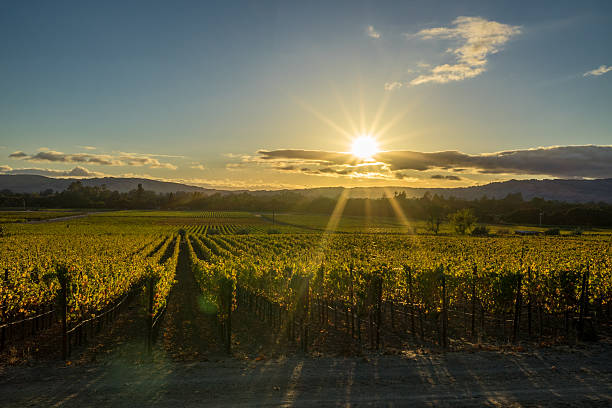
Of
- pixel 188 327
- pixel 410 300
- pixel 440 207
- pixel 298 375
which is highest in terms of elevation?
pixel 440 207

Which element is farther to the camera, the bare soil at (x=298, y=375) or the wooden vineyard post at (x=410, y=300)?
the wooden vineyard post at (x=410, y=300)

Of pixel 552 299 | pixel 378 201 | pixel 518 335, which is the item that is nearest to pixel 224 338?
pixel 518 335

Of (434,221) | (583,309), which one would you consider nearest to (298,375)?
(583,309)

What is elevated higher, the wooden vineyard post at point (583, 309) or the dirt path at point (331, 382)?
the wooden vineyard post at point (583, 309)

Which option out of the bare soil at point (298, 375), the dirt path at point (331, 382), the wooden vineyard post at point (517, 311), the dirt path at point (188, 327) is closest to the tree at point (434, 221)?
the dirt path at point (188, 327)

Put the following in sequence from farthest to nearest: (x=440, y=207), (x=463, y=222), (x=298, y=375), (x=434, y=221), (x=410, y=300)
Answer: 1. (x=440, y=207)
2. (x=434, y=221)
3. (x=463, y=222)
4. (x=410, y=300)
5. (x=298, y=375)

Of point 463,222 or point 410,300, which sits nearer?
point 410,300

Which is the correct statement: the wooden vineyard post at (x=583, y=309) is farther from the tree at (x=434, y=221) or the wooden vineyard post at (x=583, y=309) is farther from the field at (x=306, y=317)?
the tree at (x=434, y=221)

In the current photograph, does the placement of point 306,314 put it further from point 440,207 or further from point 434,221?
point 440,207

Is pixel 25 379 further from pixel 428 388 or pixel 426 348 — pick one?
pixel 426 348

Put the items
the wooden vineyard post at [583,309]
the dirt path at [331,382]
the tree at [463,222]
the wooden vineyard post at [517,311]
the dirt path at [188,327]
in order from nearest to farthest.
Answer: the dirt path at [331,382], the dirt path at [188,327], the wooden vineyard post at [583,309], the wooden vineyard post at [517,311], the tree at [463,222]

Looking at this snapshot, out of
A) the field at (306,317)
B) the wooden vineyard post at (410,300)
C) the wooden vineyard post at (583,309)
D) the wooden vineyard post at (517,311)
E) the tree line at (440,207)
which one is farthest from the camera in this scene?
the tree line at (440,207)

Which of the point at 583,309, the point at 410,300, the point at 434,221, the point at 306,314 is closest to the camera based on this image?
the point at 306,314

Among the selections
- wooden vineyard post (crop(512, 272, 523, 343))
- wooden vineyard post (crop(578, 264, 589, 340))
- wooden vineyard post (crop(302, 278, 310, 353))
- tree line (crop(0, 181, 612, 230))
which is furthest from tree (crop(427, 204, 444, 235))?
wooden vineyard post (crop(302, 278, 310, 353))
